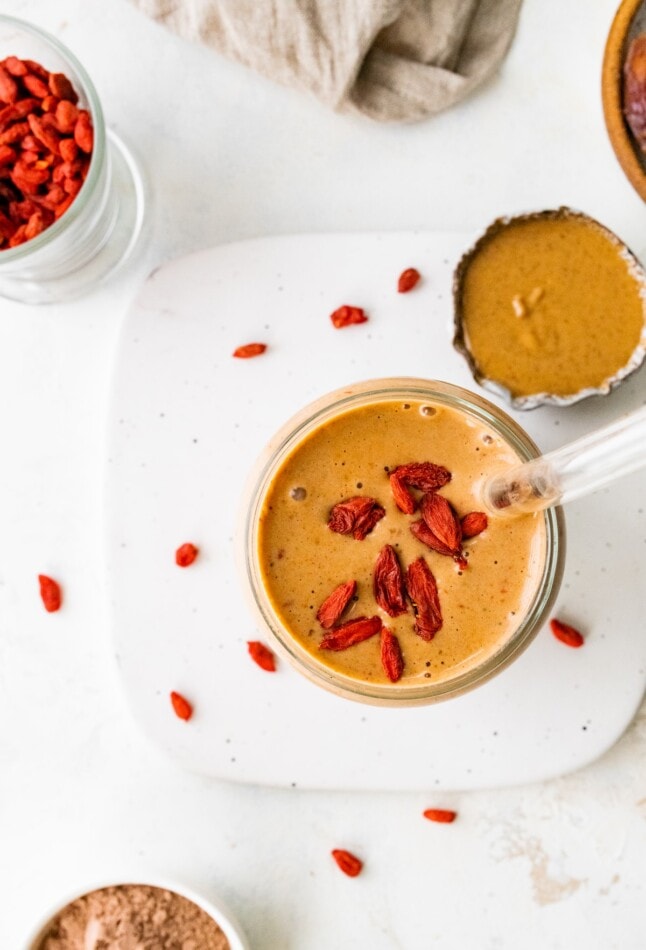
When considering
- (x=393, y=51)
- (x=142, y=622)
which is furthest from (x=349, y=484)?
(x=393, y=51)

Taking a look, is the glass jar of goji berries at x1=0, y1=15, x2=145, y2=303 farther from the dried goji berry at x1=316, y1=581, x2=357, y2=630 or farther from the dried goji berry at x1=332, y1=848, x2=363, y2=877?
the dried goji berry at x1=332, y1=848, x2=363, y2=877

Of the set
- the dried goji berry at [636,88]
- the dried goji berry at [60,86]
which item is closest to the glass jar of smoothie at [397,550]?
the dried goji berry at [636,88]

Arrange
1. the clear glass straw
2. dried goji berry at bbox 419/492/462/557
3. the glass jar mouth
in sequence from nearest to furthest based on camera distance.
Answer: the clear glass straw
dried goji berry at bbox 419/492/462/557
the glass jar mouth

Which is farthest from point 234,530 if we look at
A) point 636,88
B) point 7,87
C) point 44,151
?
point 636,88

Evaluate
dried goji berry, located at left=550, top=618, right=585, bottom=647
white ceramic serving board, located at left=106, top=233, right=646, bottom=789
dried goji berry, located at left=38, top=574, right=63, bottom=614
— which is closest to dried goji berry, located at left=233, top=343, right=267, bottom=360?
white ceramic serving board, located at left=106, top=233, right=646, bottom=789

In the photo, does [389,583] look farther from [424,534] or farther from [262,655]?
[262,655]

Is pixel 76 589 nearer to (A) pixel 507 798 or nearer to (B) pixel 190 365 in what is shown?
(B) pixel 190 365
